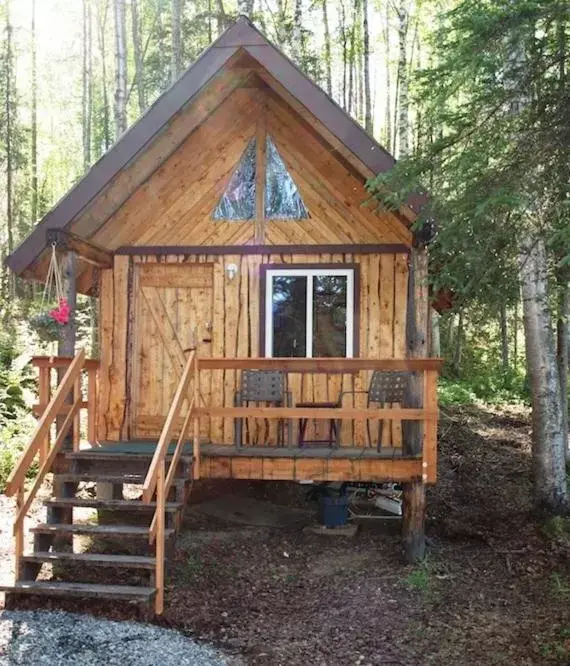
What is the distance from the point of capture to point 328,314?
8680mm

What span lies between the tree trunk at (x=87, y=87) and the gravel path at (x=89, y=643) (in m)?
21.4

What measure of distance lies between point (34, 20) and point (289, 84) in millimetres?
25255

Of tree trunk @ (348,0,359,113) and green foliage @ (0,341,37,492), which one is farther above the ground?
tree trunk @ (348,0,359,113)

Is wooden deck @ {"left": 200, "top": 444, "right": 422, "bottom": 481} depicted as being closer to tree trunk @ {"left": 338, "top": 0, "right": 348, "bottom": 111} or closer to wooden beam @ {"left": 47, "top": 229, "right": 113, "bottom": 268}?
wooden beam @ {"left": 47, "top": 229, "right": 113, "bottom": 268}

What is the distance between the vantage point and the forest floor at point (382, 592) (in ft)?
17.3

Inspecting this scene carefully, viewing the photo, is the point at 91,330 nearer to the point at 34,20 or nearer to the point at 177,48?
the point at 177,48

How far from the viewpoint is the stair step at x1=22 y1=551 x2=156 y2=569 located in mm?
5867

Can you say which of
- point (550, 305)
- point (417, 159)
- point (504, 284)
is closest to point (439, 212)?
point (417, 159)

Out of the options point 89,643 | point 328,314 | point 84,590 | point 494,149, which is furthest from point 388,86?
point 89,643

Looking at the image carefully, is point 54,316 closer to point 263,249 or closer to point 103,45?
point 263,249

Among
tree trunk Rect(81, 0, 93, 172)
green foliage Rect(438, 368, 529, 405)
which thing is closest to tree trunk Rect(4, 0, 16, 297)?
tree trunk Rect(81, 0, 93, 172)

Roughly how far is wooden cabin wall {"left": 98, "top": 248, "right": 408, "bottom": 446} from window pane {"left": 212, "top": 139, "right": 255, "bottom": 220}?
1.77ft

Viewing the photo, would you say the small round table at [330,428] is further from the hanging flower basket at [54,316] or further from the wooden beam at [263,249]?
the hanging flower basket at [54,316]

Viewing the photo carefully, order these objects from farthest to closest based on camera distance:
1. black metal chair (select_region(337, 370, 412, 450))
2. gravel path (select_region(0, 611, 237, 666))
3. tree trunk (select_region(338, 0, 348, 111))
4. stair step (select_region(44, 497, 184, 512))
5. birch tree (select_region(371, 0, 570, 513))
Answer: tree trunk (select_region(338, 0, 348, 111)) → black metal chair (select_region(337, 370, 412, 450)) → stair step (select_region(44, 497, 184, 512)) → birch tree (select_region(371, 0, 570, 513)) → gravel path (select_region(0, 611, 237, 666))
